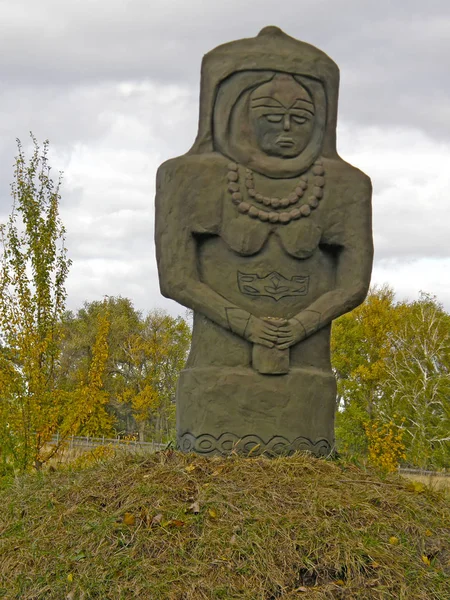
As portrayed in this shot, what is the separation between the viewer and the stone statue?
6.35 m

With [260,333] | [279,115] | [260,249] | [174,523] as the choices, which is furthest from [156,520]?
[279,115]

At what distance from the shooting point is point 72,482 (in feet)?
20.0

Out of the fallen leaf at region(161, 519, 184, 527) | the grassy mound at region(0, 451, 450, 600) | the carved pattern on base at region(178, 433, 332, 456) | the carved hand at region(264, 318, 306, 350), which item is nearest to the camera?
the grassy mound at region(0, 451, 450, 600)

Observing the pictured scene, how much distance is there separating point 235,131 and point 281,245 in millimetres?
1051

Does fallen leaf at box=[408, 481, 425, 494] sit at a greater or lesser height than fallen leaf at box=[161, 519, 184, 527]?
greater

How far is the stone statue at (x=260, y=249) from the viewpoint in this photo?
20.8 ft

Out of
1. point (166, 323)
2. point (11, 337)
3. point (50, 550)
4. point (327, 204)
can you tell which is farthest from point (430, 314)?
point (50, 550)

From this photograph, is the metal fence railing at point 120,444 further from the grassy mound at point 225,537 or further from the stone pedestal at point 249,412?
the grassy mound at point 225,537

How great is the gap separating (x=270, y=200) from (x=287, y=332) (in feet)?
3.64

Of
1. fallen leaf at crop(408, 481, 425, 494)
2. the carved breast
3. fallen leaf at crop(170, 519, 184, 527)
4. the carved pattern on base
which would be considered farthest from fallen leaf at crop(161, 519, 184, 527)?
the carved breast

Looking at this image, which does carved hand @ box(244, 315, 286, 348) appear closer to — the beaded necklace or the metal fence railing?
the beaded necklace

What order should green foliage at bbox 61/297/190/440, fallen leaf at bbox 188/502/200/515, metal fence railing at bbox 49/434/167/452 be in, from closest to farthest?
fallen leaf at bbox 188/502/200/515 → metal fence railing at bbox 49/434/167/452 → green foliage at bbox 61/297/190/440

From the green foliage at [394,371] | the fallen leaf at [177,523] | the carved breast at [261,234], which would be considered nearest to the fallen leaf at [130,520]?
the fallen leaf at [177,523]

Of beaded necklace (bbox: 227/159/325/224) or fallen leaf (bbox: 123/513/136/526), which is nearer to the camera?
fallen leaf (bbox: 123/513/136/526)
